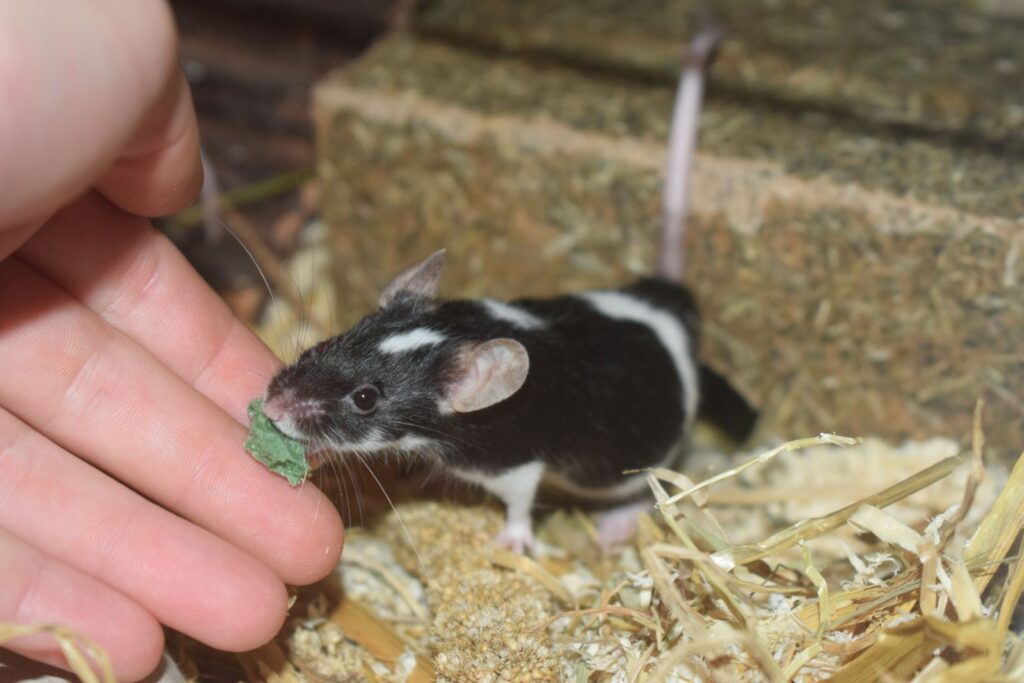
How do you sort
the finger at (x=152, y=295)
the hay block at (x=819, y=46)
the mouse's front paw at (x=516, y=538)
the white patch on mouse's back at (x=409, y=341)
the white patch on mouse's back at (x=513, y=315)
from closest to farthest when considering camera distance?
the finger at (x=152, y=295) < the white patch on mouse's back at (x=409, y=341) < the white patch on mouse's back at (x=513, y=315) < the mouse's front paw at (x=516, y=538) < the hay block at (x=819, y=46)

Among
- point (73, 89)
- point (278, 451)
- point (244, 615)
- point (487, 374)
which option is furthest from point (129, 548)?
point (73, 89)

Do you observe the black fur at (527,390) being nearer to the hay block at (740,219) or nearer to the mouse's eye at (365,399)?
the mouse's eye at (365,399)

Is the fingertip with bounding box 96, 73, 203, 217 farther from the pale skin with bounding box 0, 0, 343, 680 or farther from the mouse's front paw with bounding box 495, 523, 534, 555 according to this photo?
the mouse's front paw with bounding box 495, 523, 534, 555

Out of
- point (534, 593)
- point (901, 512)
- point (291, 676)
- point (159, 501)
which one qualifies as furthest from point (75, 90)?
point (901, 512)

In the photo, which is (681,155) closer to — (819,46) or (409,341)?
(819,46)

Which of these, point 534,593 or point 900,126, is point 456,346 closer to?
point 534,593

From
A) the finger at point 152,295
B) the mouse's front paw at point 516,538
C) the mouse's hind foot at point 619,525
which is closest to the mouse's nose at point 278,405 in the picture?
the finger at point 152,295
